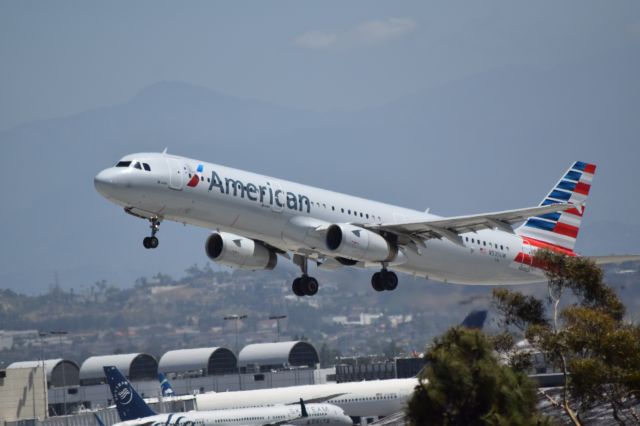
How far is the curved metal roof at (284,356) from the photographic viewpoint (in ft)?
408

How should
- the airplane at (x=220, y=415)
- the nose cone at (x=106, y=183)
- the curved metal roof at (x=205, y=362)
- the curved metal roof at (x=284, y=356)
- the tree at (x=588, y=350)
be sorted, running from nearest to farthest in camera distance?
the tree at (x=588, y=350)
the nose cone at (x=106, y=183)
the airplane at (x=220, y=415)
the curved metal roof at (x=284, y=356)
the curved metal roof at (x=205, y=362)

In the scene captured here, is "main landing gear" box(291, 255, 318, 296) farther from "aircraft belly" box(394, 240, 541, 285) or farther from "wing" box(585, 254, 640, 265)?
"wing" box(585, 254, 640, 265)

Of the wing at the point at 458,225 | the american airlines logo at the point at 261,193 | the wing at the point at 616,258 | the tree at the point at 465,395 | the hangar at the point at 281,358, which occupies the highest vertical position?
the american airlines logo at the point at 261,193

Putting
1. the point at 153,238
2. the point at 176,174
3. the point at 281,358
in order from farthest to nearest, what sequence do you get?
the point at 281,358
the point at 153,238
the point at 176,174

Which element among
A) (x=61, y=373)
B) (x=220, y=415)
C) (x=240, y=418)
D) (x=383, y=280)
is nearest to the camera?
(x=383, y=280)

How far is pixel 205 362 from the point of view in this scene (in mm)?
125000

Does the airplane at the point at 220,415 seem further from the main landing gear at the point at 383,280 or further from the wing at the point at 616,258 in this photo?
the wing at the point at 616,258

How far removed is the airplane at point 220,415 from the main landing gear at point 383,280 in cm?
1170

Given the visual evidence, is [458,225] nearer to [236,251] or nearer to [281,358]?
[236,251]

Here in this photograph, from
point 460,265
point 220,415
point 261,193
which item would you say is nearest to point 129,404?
point 220,415

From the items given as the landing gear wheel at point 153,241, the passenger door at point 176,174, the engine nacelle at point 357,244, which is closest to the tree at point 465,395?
the passenger door at point 176,174

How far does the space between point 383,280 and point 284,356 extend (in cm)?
7085


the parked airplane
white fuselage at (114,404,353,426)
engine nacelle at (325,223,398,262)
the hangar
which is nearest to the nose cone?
engine nacelle at (325,223,398,262)

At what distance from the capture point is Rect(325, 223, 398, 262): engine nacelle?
51281mm
